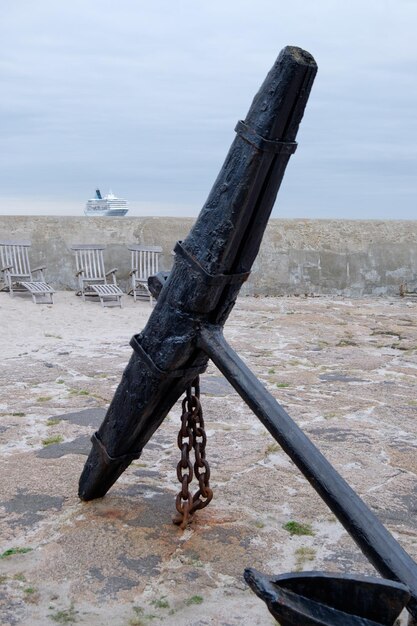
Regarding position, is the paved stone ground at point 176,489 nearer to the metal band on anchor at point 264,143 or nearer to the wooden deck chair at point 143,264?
the metal band on anchor at point 264,143

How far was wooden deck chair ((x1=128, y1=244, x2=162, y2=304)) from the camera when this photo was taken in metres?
11.1

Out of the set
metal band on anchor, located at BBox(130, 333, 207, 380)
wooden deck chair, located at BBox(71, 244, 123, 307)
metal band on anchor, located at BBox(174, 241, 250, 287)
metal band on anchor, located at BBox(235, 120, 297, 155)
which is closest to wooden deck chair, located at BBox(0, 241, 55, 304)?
wooden deck chair, located at BBox(71, 244, 123, 307)

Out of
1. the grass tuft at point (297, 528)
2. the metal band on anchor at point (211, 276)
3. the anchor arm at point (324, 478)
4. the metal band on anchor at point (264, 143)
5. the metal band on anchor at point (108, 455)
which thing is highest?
the metal band on anchor at point (264, 143)

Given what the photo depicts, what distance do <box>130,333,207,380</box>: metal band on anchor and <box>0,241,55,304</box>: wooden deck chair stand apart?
792 cm

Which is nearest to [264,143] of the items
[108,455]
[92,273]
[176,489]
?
[108,455]

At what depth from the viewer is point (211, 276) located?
253 centimetres

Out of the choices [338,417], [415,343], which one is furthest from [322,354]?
[338,417]

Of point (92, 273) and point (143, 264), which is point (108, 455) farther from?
point (143, 264)

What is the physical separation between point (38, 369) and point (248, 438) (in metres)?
2.55

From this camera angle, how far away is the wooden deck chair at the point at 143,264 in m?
11.1

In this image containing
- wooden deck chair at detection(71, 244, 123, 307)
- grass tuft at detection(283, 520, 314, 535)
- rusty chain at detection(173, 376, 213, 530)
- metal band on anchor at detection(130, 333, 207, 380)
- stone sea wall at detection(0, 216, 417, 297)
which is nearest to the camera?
metal band on anchor at detection(130, 333, 207, 380)

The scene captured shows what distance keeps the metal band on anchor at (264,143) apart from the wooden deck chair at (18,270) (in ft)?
27.7

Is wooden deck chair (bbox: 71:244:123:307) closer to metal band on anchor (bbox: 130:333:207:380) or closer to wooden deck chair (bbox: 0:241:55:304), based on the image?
wooden deck chair (bbox: 0:241:55:304)

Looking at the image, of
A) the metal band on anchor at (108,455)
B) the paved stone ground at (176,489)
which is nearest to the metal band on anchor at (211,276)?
the metal band on anchor at (108,455)
